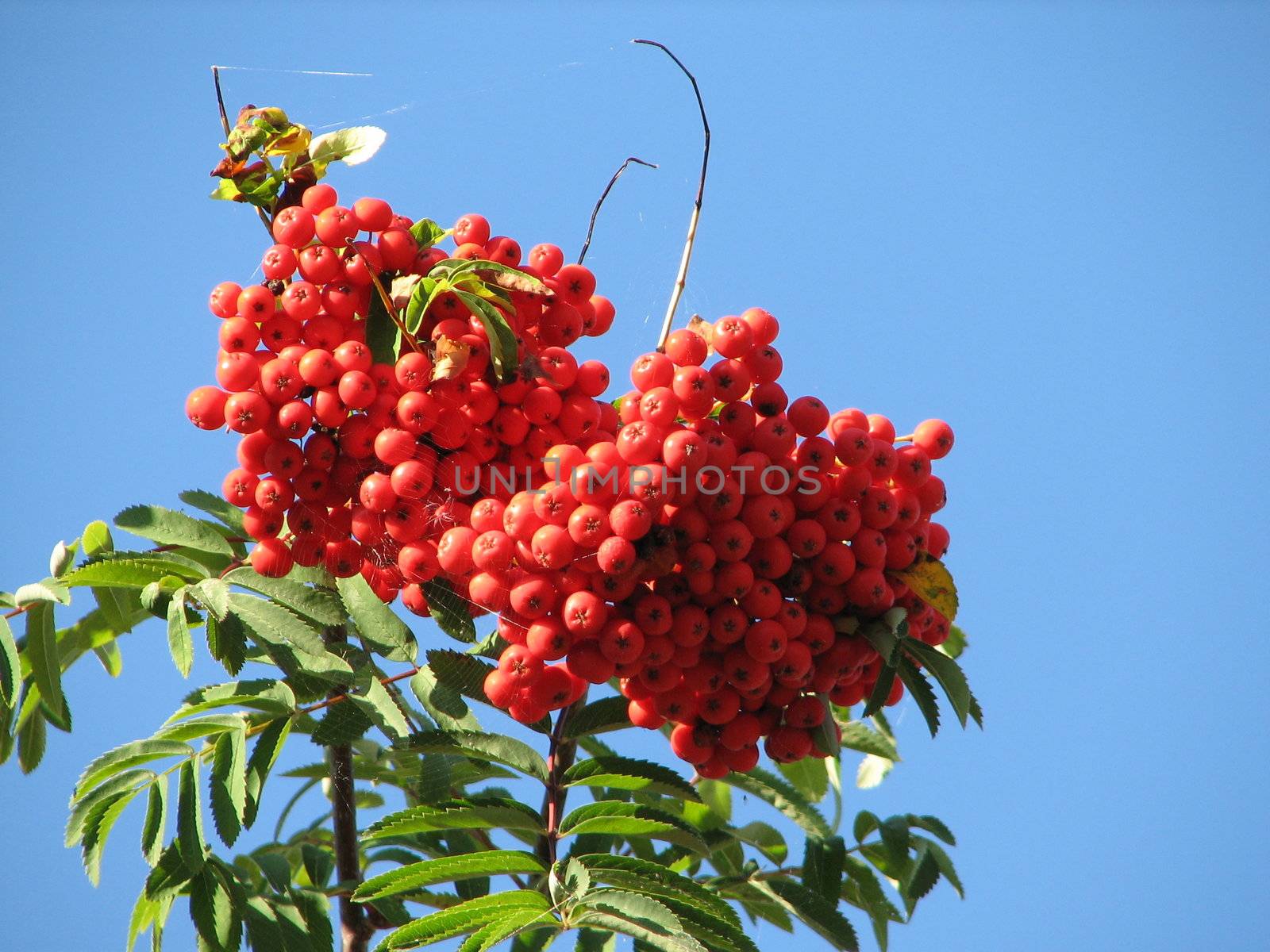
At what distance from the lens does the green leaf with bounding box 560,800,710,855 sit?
2.89 meters

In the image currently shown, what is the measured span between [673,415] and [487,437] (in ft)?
1.49

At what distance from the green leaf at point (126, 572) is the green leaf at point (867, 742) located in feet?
6.85

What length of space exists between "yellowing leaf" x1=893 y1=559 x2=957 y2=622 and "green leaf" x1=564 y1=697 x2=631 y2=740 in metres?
0.75

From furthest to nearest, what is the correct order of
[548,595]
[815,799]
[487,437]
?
[815,799], [487,437], [548,595]

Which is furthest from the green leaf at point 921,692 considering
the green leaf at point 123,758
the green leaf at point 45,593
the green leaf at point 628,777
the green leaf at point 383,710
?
the green leaf at point 45,593

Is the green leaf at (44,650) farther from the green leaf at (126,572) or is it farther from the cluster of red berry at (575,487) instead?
the cluster of red berry at (575,487)

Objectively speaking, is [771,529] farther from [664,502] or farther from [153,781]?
[153,781]

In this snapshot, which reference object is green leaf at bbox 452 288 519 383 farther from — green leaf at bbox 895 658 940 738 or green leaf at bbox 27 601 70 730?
green leaf at bbox 27 601 70 730

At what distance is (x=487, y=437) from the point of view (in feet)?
9.60

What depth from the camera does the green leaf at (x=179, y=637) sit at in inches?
115

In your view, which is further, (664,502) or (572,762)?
(572,762)

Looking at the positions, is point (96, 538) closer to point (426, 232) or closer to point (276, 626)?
point (276, 626)

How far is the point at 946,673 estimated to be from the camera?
2.90 metres

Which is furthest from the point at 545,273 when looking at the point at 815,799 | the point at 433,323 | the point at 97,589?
the point at 815,799
